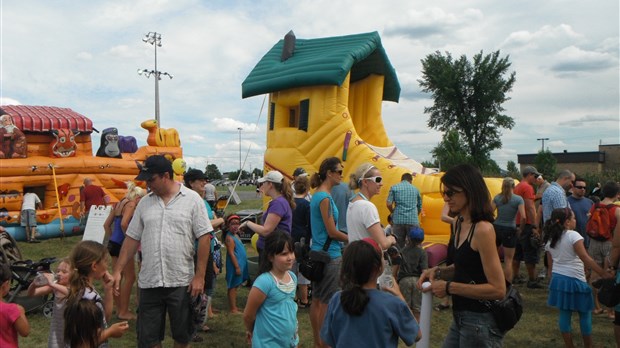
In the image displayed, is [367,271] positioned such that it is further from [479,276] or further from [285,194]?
[285,194]

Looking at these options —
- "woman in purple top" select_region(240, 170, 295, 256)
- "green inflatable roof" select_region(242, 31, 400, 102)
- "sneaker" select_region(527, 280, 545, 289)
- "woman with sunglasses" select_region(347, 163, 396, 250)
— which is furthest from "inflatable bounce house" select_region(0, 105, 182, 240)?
"woman with sunglasses" select_region(347, 163, 396, 250)

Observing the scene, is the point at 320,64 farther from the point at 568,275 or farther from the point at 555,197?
the point at 568,275

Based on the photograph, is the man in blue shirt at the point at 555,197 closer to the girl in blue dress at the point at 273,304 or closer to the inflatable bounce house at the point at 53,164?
the girl in blue dress at the point at 273,304

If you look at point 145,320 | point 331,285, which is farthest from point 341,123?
point 145,320

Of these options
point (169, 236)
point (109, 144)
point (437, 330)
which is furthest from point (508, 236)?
point (109, 144)

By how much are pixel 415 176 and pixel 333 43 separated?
11.2ft

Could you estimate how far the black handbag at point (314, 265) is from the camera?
3824 millimetres

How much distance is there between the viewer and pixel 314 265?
3.83 metres

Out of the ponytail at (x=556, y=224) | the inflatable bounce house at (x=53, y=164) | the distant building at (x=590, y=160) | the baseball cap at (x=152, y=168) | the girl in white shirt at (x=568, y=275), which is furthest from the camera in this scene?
the distant building at (x=590, y=160)

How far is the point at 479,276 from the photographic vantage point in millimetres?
2369

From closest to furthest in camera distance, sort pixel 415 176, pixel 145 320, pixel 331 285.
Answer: pixel 145 320
pixel 331 285
pixel 415 176

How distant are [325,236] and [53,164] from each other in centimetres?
976

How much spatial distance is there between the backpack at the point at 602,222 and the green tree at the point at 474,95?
1052 inches

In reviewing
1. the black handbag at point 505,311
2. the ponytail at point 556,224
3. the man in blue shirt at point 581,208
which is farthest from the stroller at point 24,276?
the man in blue shirt at point 581,208
